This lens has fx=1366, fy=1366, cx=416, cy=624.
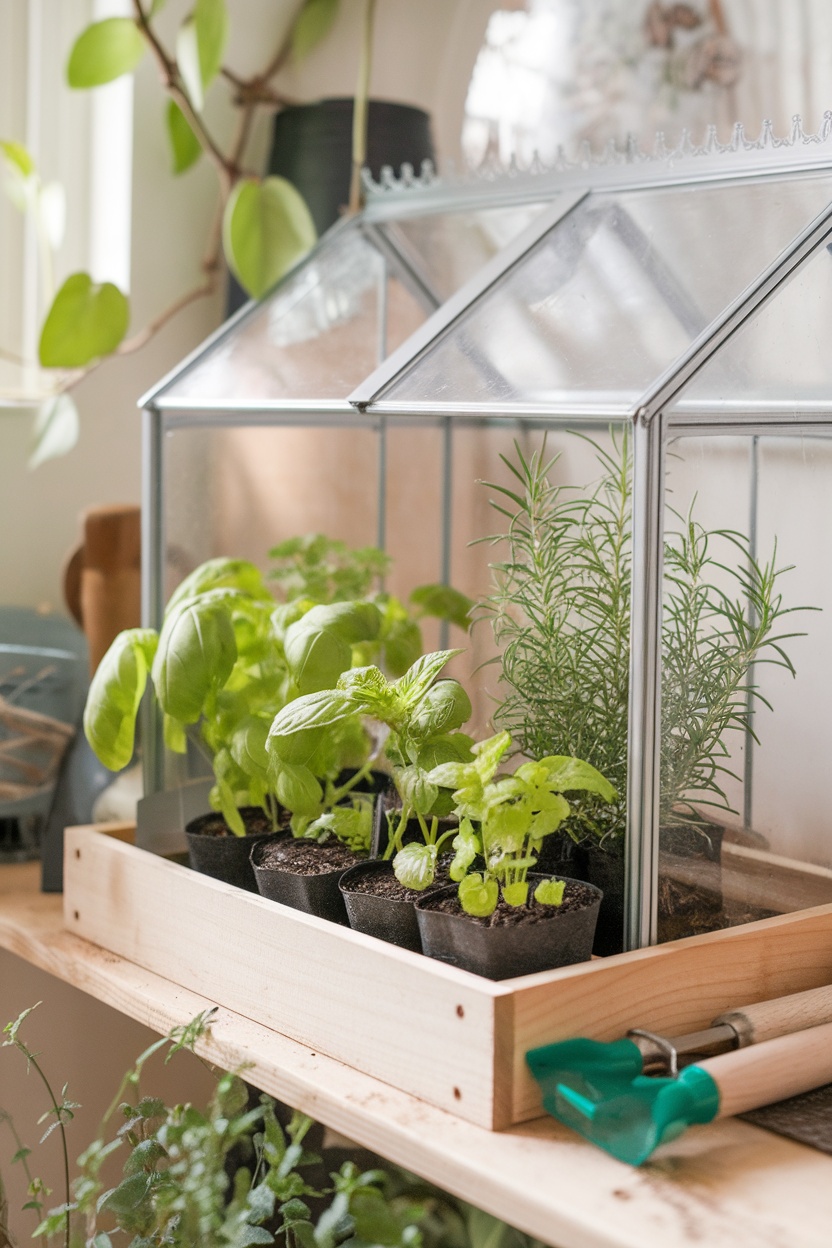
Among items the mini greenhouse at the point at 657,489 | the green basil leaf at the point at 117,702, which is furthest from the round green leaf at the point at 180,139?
the green basil leaf at the point at 117,702

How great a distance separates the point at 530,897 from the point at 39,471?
919mm

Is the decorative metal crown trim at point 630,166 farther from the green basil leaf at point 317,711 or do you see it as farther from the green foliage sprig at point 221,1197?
the green foliage sprig at point 221,1197

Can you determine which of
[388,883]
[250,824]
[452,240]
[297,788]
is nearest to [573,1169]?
[388,883]

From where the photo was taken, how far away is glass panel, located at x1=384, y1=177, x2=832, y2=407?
A: 3.30 feet

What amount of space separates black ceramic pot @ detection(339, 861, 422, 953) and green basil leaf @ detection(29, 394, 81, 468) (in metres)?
0.74

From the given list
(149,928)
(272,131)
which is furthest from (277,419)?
(149,928)

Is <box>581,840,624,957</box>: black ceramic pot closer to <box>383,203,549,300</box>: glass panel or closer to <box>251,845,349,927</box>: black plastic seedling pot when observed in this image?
<box>251,845,349,927</box>: black plastic seedling pot

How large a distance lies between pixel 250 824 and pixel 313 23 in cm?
106

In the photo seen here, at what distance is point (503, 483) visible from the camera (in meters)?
1.60

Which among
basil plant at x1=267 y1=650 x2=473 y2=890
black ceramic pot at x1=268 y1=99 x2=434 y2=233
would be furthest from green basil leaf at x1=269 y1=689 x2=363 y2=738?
black ceramic pot at x1=268 y1=99 x2=434 y2=233

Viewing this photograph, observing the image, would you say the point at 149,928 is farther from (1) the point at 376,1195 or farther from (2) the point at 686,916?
(2) the point at 686,916

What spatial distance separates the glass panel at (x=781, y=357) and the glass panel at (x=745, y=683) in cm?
3

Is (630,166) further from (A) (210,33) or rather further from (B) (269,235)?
(A) (210,33)

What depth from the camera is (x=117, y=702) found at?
3.64 ft
